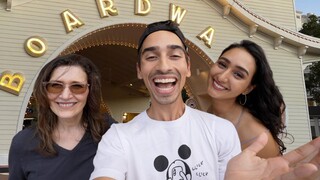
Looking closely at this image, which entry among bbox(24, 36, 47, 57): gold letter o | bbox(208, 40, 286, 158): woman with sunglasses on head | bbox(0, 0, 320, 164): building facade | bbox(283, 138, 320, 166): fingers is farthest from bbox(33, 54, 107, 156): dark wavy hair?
bbox(24, 36, 47, 57): gold letter o

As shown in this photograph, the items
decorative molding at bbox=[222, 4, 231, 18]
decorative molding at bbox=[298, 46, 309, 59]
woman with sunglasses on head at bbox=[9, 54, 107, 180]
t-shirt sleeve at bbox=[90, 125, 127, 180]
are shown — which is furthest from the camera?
decorative molding at bbox=[298, 46, 309, 59]

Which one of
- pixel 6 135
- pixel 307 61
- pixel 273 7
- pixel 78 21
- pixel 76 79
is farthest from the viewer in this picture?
pixel 273 7

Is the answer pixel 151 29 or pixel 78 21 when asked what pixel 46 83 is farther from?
pixel 78 21

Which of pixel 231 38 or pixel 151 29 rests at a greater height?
pixel 231 38

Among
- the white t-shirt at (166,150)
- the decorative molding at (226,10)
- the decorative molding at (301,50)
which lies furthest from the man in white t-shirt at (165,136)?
the decorative molding at (301,50)

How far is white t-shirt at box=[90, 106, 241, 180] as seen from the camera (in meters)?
1.59

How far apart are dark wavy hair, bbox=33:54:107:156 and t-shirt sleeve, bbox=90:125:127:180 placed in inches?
31.3

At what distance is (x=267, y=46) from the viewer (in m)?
12.0

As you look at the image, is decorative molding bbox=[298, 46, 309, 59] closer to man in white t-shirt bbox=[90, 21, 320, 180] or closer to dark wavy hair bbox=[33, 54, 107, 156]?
dark wavy hair bbox=[33, 54, 107, 156]

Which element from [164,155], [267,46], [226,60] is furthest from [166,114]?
[267,46]

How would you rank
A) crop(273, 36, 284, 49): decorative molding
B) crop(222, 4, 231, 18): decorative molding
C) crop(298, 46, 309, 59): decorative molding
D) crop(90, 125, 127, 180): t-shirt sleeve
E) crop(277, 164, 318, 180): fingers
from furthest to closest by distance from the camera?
crop(298, 46, 309, 59): decorative molding → crop(273, 36, 284, 49): decorative molding → crop(222, 4, 231, 18): decorative molding → crop(90, 125, 127, 180): t-shirt sleeve → crop(277, 164, 318, 180): fingers

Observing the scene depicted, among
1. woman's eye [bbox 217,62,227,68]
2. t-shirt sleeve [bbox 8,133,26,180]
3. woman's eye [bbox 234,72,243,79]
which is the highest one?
woman's eye [bbox 217,62,227,68]

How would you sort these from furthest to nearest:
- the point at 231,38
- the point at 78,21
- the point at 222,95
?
the point at 231,38
the point at 78,21
the point at 222,95

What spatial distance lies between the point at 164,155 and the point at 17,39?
7.66 meters
